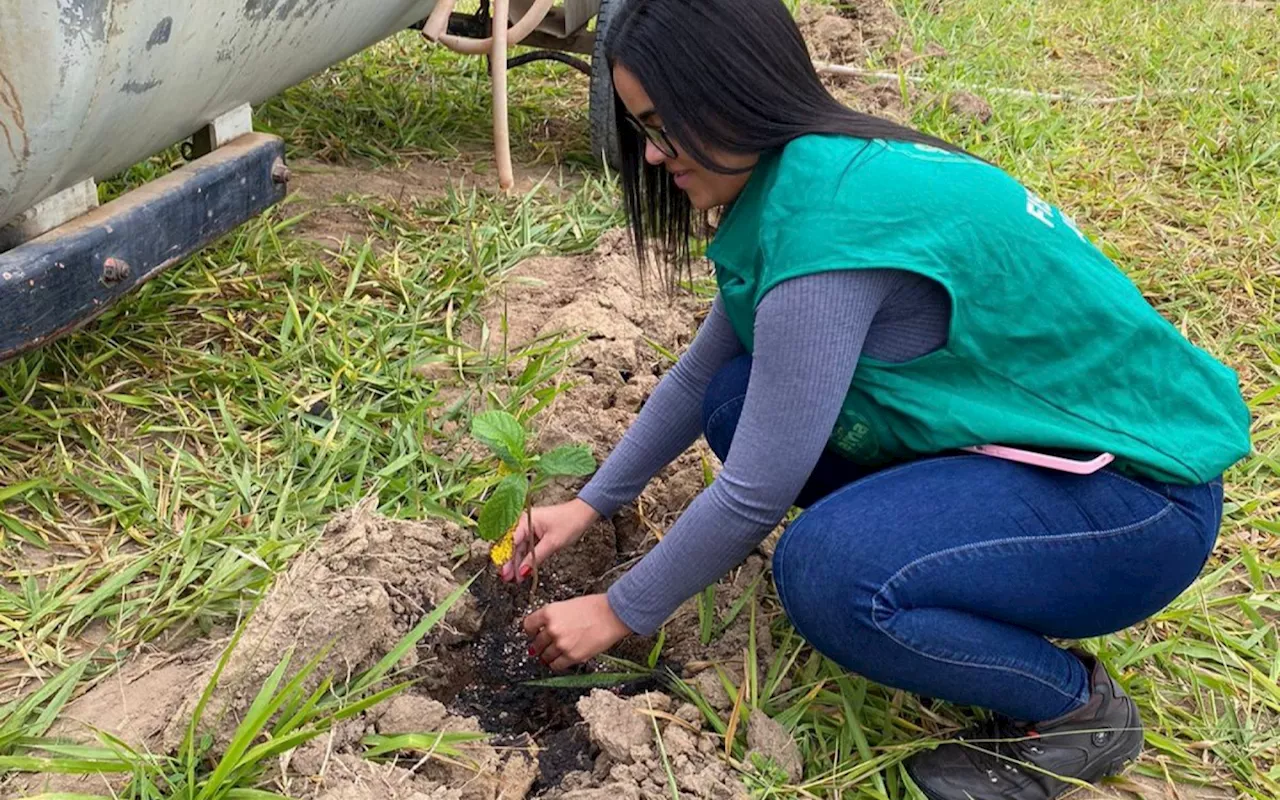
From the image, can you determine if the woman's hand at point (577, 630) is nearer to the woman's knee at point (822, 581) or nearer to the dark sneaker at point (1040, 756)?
the woman's knee at point (822, 581)

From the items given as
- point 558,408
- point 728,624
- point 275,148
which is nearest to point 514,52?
point 275,148

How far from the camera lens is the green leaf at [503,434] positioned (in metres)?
1.72

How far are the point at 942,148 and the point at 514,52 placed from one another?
326 centimetres

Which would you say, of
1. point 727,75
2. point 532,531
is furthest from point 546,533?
point 727,75

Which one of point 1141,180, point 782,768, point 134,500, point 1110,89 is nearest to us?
point 782,768

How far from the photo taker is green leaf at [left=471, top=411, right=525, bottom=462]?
1.72 m

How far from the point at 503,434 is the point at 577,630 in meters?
0.33

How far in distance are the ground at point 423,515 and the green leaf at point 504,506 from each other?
0.18m

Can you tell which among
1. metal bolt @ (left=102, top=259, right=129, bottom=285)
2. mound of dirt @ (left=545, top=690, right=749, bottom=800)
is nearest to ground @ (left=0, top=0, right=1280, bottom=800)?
mound of dirt @ (left=545, top=690, right=749, bottom=800)

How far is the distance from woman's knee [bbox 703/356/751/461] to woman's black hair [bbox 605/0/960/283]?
404 mm

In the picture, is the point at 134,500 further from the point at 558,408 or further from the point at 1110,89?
the point at 1110,89

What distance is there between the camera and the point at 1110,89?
14.5 ft

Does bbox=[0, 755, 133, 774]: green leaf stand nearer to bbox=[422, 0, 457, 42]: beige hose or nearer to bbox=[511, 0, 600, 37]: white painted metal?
bbox=[422, 0, 457, 42]: beige hose

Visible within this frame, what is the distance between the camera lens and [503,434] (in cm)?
172
